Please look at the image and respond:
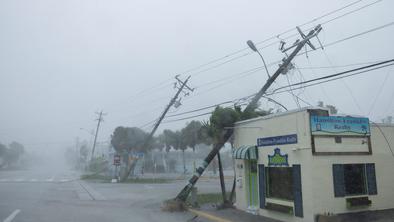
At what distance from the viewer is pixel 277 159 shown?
46.8 ft

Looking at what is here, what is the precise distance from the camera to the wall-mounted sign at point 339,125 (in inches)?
505

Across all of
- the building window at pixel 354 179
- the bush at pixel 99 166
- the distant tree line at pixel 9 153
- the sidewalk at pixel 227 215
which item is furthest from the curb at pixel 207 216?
the distant tree line at pixel 9 153

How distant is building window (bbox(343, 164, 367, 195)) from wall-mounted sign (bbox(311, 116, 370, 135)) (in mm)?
A: 1147

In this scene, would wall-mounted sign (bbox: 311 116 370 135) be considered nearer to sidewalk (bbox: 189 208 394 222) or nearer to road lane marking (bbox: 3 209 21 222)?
sidewalk (bbox: 189 208 394 222)

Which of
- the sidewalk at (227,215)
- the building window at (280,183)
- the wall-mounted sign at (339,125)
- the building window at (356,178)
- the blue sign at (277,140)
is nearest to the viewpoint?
the wall-mounted sign at (339,125)

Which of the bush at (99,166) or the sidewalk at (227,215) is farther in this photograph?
the bush at (99,166)

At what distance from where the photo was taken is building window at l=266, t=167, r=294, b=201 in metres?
13.8

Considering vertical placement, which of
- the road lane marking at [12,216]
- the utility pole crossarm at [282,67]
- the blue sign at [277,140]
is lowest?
the road lane marking at [12,216]

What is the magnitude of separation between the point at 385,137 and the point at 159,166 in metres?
64.0

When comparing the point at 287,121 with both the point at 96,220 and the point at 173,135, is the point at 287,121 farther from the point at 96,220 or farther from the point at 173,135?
the point at 173,135

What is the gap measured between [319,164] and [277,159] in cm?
191

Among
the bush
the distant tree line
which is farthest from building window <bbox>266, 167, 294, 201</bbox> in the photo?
the distant tree line

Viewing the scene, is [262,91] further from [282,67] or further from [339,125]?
[339,125]

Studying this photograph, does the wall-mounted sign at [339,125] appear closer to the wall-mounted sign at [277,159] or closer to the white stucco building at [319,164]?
the white stucco building at [319,164]
